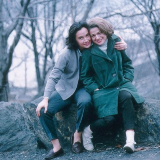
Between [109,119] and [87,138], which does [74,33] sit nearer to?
[109,119]

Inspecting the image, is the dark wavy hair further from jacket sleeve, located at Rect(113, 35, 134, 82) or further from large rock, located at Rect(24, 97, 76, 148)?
large rock, located at Rect(24, 97, 76, 148)

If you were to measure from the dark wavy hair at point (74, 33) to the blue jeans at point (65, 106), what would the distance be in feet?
2.11

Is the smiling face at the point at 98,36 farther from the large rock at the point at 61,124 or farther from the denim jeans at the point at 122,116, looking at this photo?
the large rock at the point at 61,124

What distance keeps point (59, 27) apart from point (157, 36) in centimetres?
475

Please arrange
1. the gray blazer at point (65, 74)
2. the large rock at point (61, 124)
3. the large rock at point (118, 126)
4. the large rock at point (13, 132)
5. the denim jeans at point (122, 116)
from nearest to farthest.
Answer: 1. the denim jeans at point (122, 116)
2. the large rock at point (118, 126)
3. the gray blazer at point (65, 74)
4. the large rock at point (61, 124)
5. the large rock at point (13, 132)

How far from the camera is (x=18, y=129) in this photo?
4660 mm

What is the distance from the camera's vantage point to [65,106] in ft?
13.2

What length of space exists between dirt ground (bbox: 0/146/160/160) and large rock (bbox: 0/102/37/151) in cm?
21

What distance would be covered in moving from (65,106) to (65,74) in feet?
1.54

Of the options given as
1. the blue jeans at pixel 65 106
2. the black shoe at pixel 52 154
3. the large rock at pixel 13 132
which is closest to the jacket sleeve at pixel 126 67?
the blue jeans at pixel 65 106

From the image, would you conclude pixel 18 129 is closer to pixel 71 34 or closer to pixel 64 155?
pixel 64 155

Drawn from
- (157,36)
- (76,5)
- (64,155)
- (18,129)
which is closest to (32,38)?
(76,5)

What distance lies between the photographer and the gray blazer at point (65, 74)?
12.8 ft

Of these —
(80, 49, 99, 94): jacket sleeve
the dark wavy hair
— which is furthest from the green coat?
the dark wavy hair
